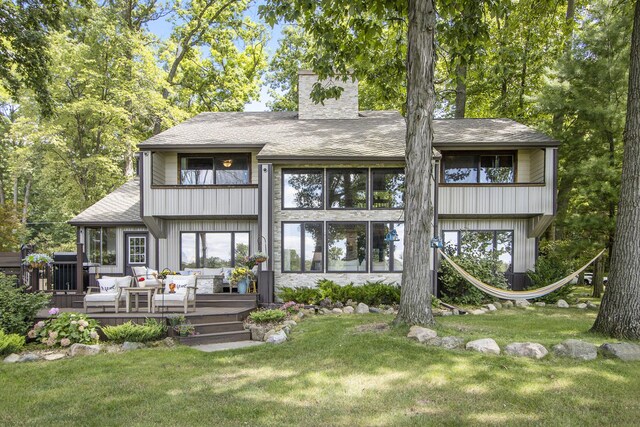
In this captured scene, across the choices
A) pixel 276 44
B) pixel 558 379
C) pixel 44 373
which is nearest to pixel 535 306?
pixel 558 379

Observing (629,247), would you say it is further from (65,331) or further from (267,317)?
(65,331)

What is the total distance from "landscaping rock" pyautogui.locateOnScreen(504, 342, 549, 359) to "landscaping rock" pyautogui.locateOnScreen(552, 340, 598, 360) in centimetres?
20

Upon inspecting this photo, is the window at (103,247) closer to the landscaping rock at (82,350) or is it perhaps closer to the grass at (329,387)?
the landscaping rock at (82,350)

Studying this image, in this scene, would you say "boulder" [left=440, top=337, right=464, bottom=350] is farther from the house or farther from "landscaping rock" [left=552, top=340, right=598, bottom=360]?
the house

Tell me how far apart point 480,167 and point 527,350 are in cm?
966

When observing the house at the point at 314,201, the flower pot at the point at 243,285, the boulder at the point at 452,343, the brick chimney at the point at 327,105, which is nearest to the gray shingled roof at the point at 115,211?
the house at the point at 314,201

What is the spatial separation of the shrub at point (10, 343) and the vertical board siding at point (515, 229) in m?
12.0

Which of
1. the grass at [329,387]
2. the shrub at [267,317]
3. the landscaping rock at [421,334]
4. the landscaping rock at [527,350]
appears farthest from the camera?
the shrub at [267,317]

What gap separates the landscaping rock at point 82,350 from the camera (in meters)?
7.60

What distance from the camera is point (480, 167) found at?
1514cm

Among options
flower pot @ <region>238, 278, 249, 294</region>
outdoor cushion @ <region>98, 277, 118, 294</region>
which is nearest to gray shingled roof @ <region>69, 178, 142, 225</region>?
flower pot @ <region>238, 278, 249, 294</region>

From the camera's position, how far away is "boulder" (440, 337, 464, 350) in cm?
699

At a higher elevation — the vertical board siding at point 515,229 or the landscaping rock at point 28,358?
the vertical board siding at point 515,229

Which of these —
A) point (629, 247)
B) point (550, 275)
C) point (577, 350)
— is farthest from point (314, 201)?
point (577, 350)
